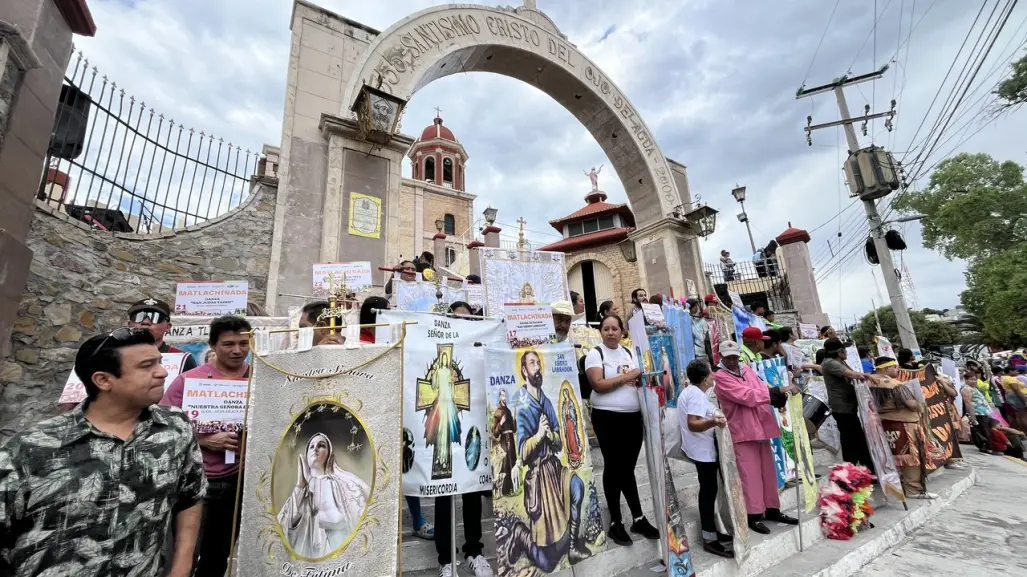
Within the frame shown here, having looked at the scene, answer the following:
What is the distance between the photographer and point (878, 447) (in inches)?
190

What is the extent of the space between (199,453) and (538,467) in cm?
191

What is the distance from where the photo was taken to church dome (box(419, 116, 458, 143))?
1346 inches

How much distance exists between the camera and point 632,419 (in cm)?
333

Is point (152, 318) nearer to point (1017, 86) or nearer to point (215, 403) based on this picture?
point (215, 403)

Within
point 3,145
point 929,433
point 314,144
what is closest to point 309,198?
point 314,144

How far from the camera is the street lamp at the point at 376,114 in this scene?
6.67 metres

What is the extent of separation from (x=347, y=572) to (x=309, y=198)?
601 cm

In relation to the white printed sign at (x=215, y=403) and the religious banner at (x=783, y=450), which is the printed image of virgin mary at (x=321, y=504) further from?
the religious banner at (x=783, y=450)

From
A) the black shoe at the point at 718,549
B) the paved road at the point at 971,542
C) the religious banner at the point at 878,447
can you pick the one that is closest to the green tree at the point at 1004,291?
the paved road at the point at 971,542

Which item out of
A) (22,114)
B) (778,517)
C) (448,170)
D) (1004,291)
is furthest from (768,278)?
(448,170)

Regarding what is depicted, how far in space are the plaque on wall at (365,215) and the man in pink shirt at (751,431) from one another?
5.69 meters

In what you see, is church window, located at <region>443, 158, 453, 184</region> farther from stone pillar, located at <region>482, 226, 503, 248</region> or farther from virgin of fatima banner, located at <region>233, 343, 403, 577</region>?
virgin of fatima banner, located at <region>233, 343, 403, 577</region>

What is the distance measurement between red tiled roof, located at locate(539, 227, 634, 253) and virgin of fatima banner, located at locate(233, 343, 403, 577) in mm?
16464

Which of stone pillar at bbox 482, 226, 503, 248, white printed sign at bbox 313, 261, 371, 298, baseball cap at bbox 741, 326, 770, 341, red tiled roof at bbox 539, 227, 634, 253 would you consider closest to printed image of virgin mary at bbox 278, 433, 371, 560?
white printed sign at bbox 313, 261, 371, 298
